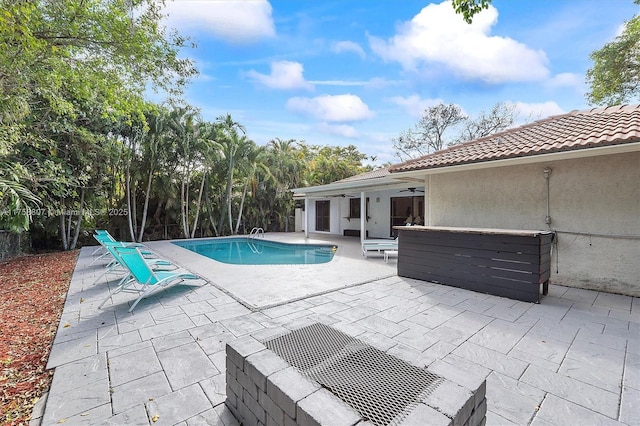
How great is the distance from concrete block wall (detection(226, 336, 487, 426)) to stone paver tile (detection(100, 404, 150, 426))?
25.6 inches

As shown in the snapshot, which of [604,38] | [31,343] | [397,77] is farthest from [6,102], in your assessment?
[604,38]

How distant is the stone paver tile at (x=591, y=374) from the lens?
2724 mm

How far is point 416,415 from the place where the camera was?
1.55 metres

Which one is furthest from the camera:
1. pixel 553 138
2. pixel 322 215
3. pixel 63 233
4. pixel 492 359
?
pixel 322 215

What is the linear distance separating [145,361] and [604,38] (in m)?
20.7

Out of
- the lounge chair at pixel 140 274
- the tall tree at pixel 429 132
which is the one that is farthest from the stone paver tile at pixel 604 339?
the tall tree at pixel 429 132

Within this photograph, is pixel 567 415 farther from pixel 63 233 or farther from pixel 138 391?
pixel 63 233

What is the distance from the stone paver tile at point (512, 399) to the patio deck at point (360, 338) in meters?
0.01

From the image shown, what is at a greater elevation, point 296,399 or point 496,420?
point 296,399

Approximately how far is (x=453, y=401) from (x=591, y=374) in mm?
2409

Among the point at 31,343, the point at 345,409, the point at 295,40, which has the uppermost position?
the point at 295,40

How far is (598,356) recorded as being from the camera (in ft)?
10.7

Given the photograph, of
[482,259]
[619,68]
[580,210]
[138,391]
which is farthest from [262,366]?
[619,68]

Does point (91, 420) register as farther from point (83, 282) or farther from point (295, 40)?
point (295, 40)
